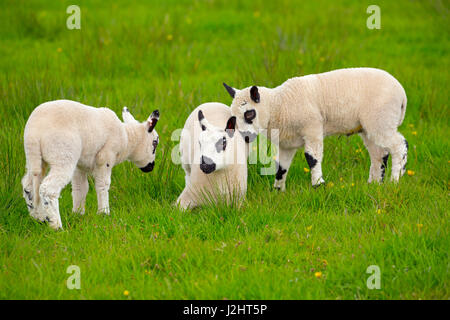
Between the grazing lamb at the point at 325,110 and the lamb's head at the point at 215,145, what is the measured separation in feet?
1.29

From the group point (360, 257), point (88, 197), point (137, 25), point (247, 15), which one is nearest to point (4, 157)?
point (88, 197)

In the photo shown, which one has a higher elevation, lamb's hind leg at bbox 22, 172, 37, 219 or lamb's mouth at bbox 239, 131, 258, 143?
lamb's mouth at bbox 239, 131, 258, 143

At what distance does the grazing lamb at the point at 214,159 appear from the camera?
5.09 m

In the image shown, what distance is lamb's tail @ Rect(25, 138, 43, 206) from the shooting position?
16.0ft

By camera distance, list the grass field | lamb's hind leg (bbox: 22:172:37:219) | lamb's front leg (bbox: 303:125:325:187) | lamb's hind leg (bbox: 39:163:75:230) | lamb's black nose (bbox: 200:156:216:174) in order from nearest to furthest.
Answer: the grass field, lamb's hind leg (bbox: 39:163:75:230), lamb's black nose (bbox: 200:156:216:174), lamb's hind leg (bbox: 22:172:37:219), lamb's front leg (bbox: 303:125:325:187)

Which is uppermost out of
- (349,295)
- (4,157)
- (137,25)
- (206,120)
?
(137,25)

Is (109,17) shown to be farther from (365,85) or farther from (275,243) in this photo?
(275,243)

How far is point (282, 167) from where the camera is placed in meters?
6.04

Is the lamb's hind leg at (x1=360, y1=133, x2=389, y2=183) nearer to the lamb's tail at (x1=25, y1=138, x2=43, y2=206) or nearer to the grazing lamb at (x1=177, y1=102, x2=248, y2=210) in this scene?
the grazing lamb at (x1=177, y1=102, x2=248, y2=210)

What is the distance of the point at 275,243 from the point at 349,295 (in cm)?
84

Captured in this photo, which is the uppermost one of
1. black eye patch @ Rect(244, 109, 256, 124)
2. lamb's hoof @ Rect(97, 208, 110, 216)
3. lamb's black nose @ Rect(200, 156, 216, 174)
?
black eye patch @ Rect(244, 109, 256, 124)

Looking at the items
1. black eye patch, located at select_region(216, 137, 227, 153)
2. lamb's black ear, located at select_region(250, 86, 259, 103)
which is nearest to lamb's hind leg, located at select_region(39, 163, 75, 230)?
black eye patch, located at select_region(216, 137, 227, 153)

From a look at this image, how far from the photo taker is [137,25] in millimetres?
10820

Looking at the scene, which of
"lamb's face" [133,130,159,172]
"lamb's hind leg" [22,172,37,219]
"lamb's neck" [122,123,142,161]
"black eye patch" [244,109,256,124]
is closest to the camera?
"lamb's hind leg" [22,172,37,219]
